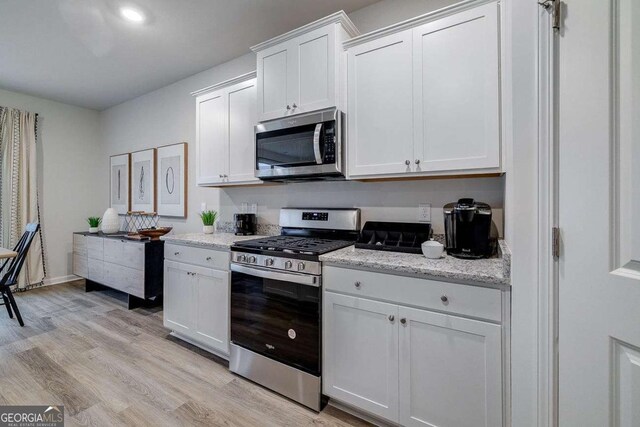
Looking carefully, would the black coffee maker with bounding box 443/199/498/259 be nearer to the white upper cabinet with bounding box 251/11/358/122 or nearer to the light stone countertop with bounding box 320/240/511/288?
the light stone countertop with bounding box 320/240/511/288

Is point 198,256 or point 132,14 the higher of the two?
point 132,14

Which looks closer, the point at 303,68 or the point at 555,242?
the point at 555,242

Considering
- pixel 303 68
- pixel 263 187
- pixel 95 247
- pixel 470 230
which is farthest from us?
pixel 95 247

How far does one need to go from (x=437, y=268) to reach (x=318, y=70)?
4.94ft

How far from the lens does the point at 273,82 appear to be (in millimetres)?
2195

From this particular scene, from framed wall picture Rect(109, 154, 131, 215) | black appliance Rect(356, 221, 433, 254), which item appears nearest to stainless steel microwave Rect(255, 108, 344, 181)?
black appliance Rect(356, 221, 433, 254)

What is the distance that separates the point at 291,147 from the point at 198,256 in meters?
1.14

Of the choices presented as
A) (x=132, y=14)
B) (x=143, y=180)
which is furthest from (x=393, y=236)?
(x=143, y=180)

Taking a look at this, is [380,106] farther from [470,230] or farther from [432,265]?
[432,265]

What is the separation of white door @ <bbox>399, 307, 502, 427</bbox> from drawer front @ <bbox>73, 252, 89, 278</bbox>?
4423 millimetres

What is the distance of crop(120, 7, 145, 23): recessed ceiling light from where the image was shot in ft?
7.32

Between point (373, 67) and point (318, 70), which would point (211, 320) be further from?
point (373, 67)

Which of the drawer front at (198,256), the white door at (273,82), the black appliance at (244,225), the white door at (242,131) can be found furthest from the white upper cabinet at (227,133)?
the drawer front at (198,256)

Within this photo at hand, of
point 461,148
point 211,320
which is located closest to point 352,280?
point 461,148
